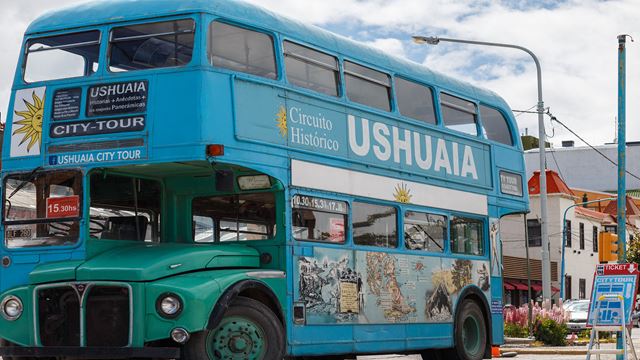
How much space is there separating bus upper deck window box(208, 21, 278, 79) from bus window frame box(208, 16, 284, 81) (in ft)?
0.09

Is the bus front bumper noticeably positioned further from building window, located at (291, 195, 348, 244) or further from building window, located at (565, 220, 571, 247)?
building window, located at (565, 220, 571, 247)

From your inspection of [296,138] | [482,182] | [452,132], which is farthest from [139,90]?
[482,182]

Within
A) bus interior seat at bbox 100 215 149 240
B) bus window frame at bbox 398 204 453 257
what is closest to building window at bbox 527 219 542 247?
bus window frame at bbox 398 204 453 257

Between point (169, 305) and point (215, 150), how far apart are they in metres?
1.76

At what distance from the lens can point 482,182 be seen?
1748 centimetres

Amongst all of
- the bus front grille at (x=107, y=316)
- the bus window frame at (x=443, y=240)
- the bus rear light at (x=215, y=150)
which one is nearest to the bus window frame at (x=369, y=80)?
the bus window frame at (x=443, y=240)

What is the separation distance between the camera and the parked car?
35344 mm

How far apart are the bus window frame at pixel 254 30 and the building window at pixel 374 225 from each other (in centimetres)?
231

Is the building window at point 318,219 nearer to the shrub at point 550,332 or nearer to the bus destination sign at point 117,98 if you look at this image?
the bus destination sign at point 117,98

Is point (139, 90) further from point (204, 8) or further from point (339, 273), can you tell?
point (339, 273)

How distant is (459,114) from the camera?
17047mm

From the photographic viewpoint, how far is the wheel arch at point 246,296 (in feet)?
35.6

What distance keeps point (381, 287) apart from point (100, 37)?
5.17m

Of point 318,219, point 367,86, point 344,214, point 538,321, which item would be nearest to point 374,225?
point 344,214
